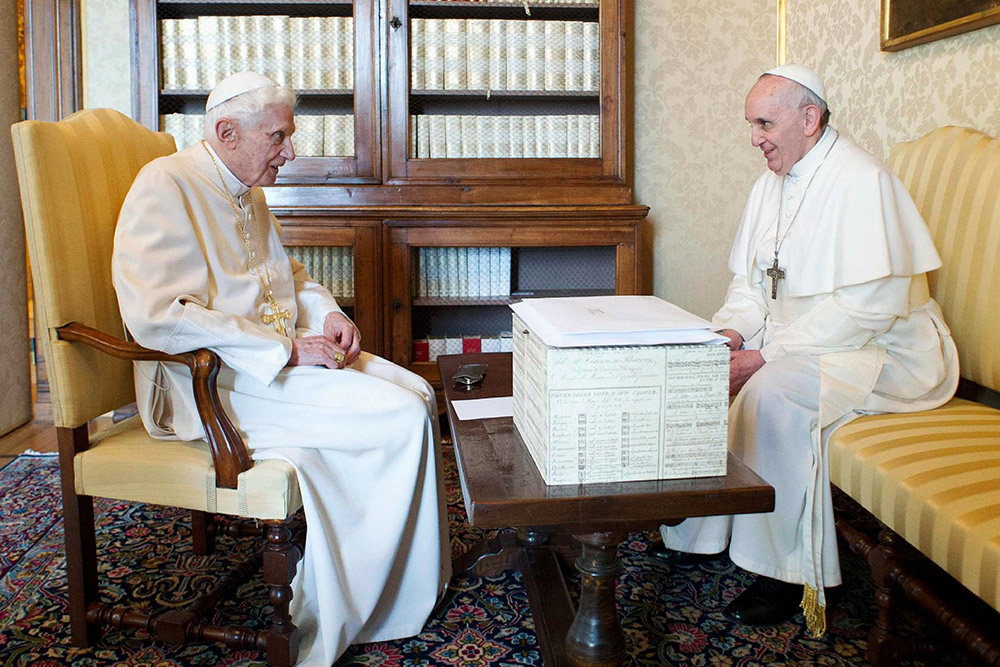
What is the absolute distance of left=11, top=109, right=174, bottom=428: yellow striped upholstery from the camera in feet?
6.64

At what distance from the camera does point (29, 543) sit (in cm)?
279

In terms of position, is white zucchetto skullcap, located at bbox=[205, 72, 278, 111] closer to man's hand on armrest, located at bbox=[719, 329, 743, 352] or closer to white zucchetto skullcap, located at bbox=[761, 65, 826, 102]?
white zucchetto skullcap, located at bbox=[761, 65, 826, 102]

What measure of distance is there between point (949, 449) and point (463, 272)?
2.46 metres

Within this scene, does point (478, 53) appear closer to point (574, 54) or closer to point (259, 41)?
point (574, 54)

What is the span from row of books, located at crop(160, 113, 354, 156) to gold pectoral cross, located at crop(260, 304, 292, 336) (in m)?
1.65

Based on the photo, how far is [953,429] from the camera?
215 centimetres

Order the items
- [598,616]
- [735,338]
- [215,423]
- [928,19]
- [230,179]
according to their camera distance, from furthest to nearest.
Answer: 1. [928,19]
2. [735,338]
3. [230,179]
4. [215,423]
5. [598,616]

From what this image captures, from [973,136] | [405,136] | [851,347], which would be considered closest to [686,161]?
[405,136]

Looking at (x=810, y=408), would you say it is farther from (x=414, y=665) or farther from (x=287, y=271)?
(x=287, y=271)

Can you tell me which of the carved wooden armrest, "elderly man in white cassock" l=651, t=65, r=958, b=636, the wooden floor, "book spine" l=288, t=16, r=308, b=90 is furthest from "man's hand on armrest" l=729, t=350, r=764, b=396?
the wooden floor

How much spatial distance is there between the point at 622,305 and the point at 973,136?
1603mm

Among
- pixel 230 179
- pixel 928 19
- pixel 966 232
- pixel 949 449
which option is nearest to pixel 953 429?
pixel 949 449

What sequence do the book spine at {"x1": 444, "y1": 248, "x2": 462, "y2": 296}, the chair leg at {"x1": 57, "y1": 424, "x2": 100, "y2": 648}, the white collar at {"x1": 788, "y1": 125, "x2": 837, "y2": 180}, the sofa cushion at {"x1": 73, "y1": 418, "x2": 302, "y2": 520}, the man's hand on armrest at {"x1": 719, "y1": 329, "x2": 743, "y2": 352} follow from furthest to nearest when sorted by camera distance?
the book spine at {"x1": 444, "y1": 248, "x2": 462, "y2": 296}
the man's hand on armrest at {"x1": 719, "y1": 329, "x2": 743, "y2": 352}
the white collar at {"x1": 788, "y1": 125, "x2": 837, "y2": 180}
the chair leg at {"x1": 57, "y1": 424, "x2": 100, "y2": 648}
the sofa cushion at {"x1": 73, "y1": 418, "x2": 302, "y2": 520}

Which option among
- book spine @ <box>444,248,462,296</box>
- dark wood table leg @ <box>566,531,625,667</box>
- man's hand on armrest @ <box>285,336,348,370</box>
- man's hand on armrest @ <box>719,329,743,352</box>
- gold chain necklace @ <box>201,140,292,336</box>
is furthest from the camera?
book spine @ <box>444,248,462,296</box>
